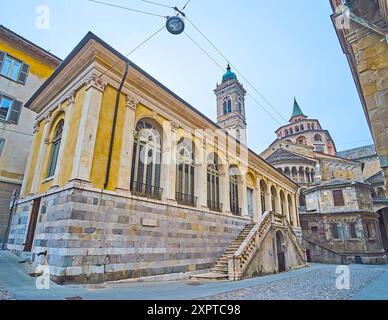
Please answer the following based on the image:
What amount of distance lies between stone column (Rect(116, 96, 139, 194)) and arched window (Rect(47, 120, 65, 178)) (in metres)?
3.43

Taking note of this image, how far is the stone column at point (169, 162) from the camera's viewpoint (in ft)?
35.3

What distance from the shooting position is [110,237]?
26.3ft

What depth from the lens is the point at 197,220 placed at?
11836mm

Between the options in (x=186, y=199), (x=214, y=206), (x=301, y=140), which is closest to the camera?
(x=186, y=199)

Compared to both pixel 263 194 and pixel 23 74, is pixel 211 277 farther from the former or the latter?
pixel 23 74

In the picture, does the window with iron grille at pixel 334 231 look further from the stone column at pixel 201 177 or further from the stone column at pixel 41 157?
the stone column at pixel 41 157

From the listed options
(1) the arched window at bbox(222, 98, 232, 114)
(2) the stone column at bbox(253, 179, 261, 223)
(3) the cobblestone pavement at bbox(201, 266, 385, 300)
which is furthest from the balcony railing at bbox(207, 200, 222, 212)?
(1) the arched window at bbox(222, 98, 232, 114)

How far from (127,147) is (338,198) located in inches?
988

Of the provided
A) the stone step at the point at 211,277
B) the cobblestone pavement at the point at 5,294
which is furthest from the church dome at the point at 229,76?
the cobblestone pavement at the point at 5,294

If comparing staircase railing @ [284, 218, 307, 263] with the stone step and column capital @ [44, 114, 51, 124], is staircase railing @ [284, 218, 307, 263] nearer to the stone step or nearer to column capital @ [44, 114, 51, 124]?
the stone step

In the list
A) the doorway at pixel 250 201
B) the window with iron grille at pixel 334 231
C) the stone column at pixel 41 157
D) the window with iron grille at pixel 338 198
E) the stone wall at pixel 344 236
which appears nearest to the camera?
the stone column at pixel 41 157

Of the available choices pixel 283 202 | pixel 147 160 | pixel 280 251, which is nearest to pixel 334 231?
pixel 283 202

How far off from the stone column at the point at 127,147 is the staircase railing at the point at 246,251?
5.77m

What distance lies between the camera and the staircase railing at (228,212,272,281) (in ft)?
33.9
